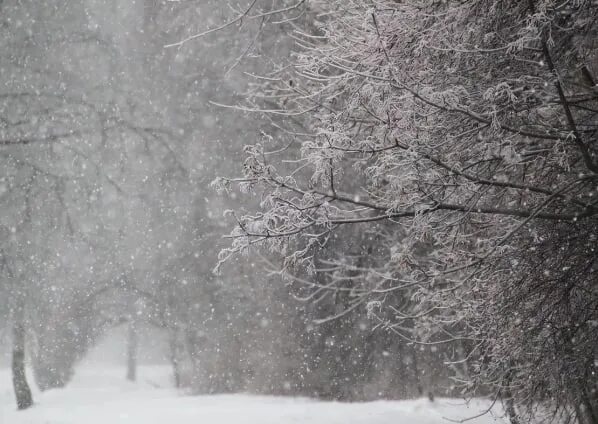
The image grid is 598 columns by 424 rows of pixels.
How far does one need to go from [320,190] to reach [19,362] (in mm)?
10933

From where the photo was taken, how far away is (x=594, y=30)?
427 cm

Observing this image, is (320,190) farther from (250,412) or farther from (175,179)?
(175,179)

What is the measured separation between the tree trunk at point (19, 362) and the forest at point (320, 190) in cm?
7

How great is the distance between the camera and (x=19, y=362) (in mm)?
13812

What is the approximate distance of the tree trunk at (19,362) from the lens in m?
13.7

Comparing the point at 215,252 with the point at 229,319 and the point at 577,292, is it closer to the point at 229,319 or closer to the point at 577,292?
the point at 229,319

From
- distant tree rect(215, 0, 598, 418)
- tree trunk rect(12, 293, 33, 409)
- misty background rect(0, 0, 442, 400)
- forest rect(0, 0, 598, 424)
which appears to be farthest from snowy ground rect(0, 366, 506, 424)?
distant tree rect(215, 0, 598, 418)

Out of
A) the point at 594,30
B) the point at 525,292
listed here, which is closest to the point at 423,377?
the point at 525,292

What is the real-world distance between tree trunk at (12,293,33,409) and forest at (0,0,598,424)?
0.22 feet

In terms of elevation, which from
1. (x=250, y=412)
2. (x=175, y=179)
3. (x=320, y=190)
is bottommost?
(x=250, y=412)

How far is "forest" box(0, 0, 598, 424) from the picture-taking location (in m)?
4.08

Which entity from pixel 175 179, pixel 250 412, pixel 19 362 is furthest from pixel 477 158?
pixel 19 362

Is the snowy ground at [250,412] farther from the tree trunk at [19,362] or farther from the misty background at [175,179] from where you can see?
the misty background at [175,179]

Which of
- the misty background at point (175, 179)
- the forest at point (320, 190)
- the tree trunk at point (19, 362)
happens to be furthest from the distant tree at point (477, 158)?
the tree trunk at point (19, 362)
